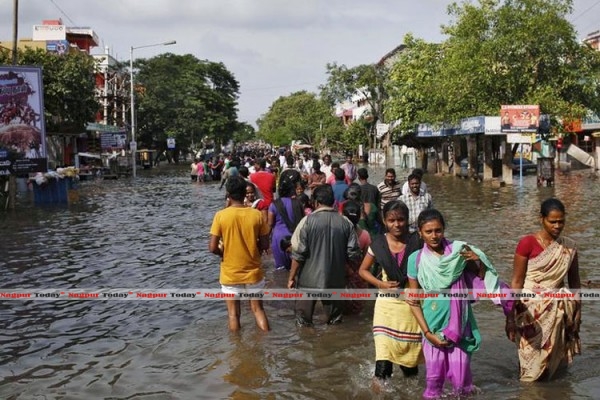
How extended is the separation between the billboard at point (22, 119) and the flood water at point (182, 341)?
23.1ft

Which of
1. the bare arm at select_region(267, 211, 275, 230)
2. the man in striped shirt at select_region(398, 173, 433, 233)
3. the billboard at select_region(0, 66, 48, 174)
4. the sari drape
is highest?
the billboard at select_region(0, 66, 48, 174)

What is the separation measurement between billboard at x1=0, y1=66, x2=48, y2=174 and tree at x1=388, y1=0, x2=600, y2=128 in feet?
50.3

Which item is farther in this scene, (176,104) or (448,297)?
(176,104)

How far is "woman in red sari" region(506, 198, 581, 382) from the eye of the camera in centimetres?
455

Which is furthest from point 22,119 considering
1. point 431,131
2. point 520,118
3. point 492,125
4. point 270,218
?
point 431,131

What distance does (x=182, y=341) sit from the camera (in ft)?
21.7

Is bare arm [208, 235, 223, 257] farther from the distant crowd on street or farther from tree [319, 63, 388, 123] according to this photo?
tree [319, 63, 388, 123]

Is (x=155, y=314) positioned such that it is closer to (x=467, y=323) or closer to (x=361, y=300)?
(x=361, y=300)

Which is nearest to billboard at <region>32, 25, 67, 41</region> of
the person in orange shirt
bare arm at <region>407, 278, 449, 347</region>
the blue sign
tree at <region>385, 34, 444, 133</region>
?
tree at <region>385, 34, 444, 133</region>

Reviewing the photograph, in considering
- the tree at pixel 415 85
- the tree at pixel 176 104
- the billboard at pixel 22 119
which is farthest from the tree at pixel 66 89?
the tree at pixel 176 104

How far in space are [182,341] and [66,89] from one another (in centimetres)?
2882

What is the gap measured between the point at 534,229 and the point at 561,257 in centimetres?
940

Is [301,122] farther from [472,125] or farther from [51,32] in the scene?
[472,125]

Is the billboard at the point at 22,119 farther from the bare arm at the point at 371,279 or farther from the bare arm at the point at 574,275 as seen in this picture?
the bare arm at the point at 574,275
